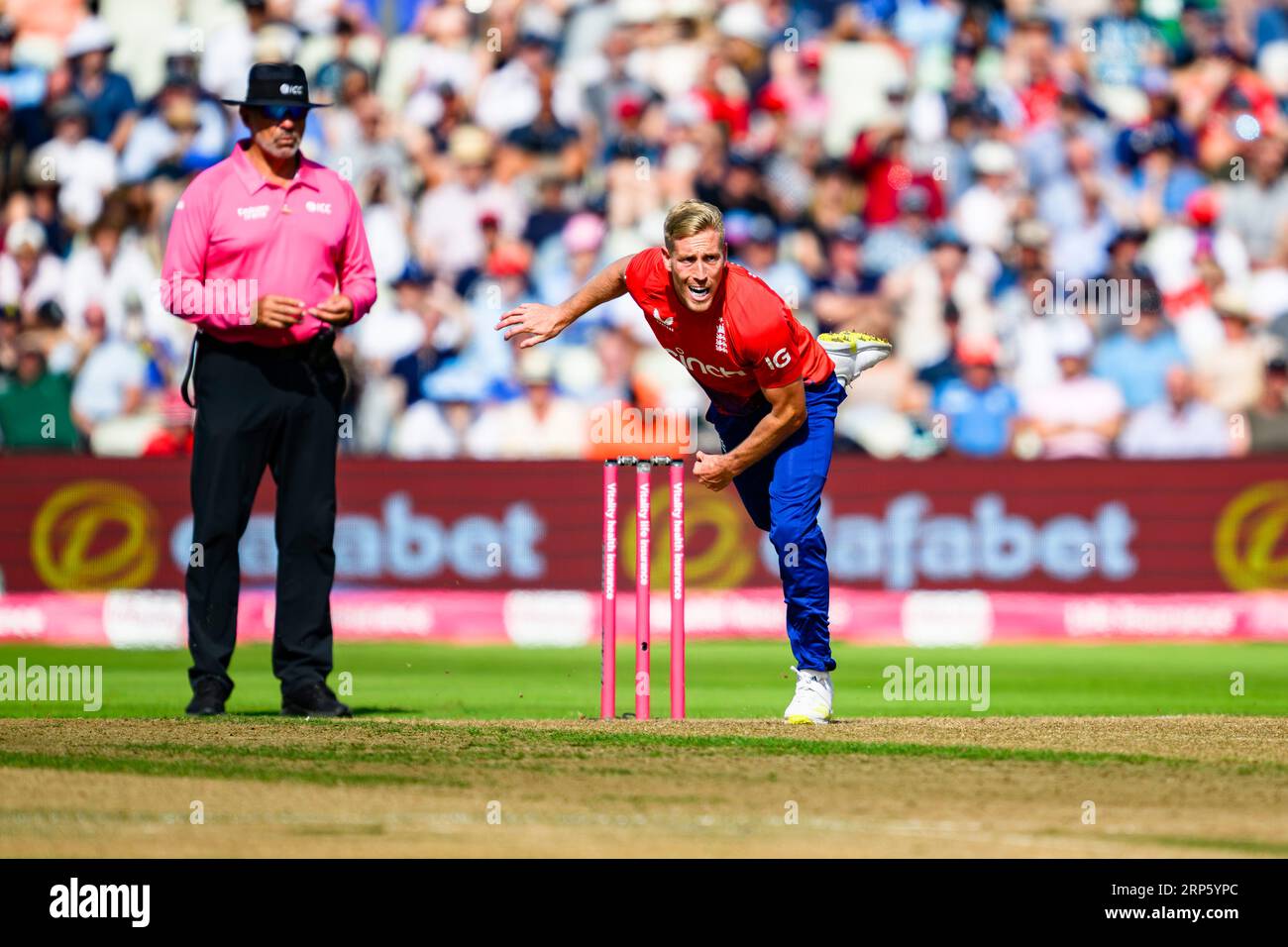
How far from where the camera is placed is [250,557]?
16391mm

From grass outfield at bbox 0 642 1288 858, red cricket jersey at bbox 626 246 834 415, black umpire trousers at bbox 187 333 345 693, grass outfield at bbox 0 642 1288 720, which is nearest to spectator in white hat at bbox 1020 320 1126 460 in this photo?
grass outfield at bbox 0 642 1288 720

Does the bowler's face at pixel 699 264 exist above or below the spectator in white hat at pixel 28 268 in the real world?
below

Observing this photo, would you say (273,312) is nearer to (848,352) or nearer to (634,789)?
(848,352)

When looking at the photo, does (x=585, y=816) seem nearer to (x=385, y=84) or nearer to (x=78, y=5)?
(x=385, y=84)

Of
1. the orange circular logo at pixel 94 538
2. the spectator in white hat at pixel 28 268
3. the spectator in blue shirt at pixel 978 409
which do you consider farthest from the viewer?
the spectator in white hat at pixel 28 268

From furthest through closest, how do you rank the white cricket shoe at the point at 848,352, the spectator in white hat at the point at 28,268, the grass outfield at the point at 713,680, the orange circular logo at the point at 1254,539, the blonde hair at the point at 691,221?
the spectator in white hat at the point at 28,268
the orange circular logo at the point at 1254,539
the grass outfield at the point at 713,680
the white cricket shoe at the point at 848,352
the blonde hair at the point at 691,221

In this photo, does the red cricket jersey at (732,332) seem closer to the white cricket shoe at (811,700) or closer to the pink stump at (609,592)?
the pink stump at (609,592)

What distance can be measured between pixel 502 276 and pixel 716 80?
2.93 metres

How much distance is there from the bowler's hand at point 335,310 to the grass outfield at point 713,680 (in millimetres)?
1999

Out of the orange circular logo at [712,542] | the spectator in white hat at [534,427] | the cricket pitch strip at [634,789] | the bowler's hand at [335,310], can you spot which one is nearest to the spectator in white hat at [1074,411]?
the orange circular logo at [712,542]

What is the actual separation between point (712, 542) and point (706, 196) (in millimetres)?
3767

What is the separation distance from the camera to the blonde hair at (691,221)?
29.9ft

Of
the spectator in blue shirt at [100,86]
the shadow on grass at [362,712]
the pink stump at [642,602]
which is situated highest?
the spectator in blue shirt at [100,86]

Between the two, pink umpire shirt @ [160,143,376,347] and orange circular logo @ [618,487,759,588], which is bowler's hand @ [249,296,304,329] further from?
orange circular logo @ [618,487,759,588]
